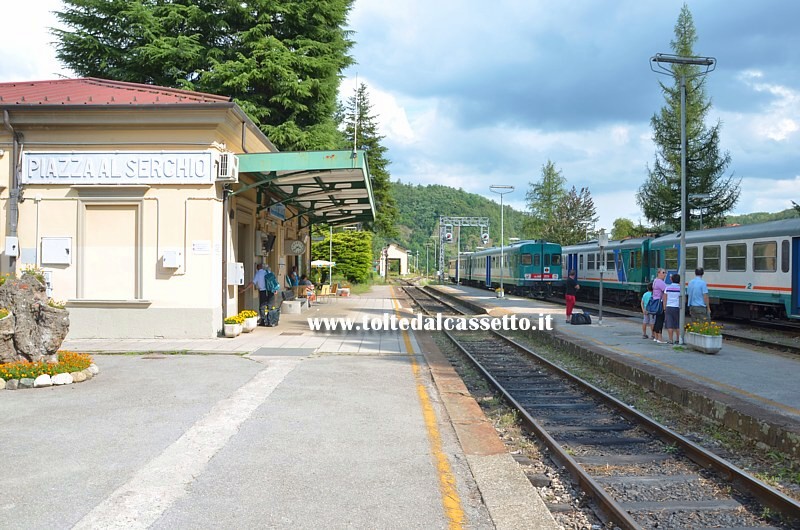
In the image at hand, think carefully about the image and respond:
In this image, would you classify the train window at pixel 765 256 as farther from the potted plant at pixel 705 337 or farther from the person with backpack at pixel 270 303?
the person with backpack at pixel 270 303

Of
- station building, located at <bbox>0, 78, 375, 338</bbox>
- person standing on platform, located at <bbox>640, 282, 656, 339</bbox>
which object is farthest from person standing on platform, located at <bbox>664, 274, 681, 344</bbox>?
station building, located at <bbox>0, 78, 375, 338</bbox>

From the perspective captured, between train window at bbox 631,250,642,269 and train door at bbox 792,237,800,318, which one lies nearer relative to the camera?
train door at bbox 792,237,800,318

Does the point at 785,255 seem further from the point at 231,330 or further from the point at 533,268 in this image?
the point at 533,268

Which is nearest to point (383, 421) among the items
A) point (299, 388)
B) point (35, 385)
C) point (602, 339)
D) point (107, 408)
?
point (299, 388)

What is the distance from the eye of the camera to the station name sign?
13.6 metres

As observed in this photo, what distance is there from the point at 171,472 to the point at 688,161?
4640 cm

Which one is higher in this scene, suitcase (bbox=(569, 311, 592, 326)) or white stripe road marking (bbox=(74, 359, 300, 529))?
suitcase (bbox=(569, 311, 592, 326))

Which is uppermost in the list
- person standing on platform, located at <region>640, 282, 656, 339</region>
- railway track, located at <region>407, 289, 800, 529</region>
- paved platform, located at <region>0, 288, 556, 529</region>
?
person standing on platform, located at <region>640, 282, 656, 339</region>

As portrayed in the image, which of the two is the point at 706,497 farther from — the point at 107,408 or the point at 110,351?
the point at 110,351

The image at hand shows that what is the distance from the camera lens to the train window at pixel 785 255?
16781 mm

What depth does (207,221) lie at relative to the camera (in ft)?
44.8

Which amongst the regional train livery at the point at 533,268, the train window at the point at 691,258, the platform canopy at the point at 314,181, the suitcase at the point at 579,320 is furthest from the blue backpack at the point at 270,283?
the regional train livery at the point at 533,268

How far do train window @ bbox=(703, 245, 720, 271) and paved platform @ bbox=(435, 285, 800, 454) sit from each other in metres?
5.70

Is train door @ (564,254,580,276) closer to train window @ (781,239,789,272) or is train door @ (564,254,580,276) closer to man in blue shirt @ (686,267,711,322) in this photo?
train window @ (781,239,789,272)
